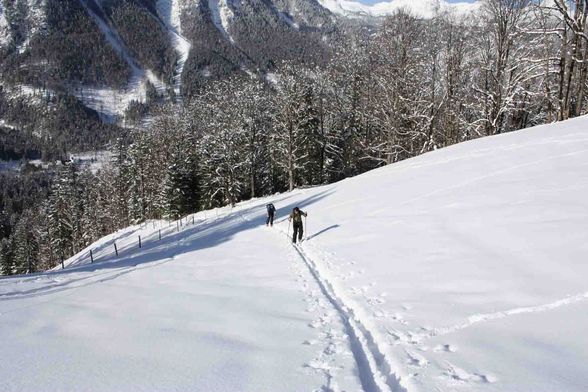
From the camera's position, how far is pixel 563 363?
4.62 m

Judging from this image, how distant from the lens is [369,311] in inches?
291

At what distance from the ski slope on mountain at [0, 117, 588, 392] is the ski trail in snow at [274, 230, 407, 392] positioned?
27 mm

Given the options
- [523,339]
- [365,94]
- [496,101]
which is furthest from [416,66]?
[523,339]

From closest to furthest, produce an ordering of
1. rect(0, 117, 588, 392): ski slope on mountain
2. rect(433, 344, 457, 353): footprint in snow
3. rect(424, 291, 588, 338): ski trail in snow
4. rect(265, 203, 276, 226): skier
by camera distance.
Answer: rect(0, 117, 588, 392): ski slope on mountain < rect(433, 344, 457, 353): footprint in snow < rect(424, 291, 588, 338): ski trail in snow < rect(265, 203, 276, 226): skier

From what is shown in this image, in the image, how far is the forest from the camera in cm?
2219

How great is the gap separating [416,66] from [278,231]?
52.3ft

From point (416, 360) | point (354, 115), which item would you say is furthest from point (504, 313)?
point (354, 115)

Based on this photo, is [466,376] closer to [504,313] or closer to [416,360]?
[416,360]

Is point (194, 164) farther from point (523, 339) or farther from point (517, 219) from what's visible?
point (523, 339)

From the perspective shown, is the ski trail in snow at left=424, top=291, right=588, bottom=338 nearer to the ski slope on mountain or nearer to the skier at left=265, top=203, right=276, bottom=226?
the ski slope on mountain

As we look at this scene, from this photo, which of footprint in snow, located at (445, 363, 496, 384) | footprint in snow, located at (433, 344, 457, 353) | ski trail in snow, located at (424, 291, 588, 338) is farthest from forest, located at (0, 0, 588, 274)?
footprint in snow, located at (445, 363, 496, 384)

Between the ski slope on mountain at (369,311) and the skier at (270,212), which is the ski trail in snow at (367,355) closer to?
the ski slope on mountain at (369,311)

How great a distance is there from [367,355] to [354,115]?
4019cm

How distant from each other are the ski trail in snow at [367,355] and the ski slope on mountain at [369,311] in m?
0.03
